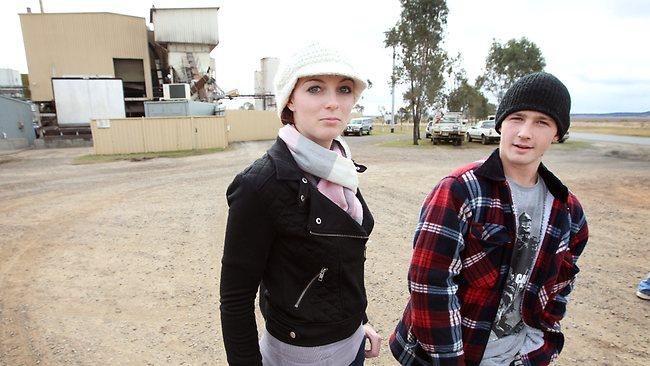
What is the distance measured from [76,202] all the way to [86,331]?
21.4ft

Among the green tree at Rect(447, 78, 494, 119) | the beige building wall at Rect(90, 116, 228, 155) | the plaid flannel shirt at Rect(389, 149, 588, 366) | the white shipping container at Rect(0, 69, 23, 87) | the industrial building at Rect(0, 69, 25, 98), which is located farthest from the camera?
the white shipping container at Rect(0, 69, 23, 87)

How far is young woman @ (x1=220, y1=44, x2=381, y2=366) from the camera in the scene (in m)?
1.35

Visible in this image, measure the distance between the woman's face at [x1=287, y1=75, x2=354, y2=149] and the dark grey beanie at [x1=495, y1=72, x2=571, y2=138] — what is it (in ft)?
2.58

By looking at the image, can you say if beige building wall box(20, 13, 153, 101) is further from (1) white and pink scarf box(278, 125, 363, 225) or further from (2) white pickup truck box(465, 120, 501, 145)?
(1) white and pink scarf box(278, 125, 363, 225)

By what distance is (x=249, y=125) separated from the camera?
31.5 meters

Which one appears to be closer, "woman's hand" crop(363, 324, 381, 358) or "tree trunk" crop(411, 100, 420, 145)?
"woman's hand" crop(363, 324, 381, 358)

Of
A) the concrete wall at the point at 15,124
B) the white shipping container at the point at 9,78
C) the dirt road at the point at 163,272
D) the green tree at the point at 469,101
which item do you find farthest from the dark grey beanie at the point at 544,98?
the white shipping container at the point at 9,78

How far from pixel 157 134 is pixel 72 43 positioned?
1859cm

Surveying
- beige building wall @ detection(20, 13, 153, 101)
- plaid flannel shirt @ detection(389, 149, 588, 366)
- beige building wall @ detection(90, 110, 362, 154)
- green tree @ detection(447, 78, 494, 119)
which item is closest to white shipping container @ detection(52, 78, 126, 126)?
beige building wall @ detection(20, 13, 153, 101)

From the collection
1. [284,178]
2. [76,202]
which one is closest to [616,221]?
[284,178]

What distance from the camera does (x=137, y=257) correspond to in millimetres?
5402

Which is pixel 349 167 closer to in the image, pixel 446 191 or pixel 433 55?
pixel 446 191

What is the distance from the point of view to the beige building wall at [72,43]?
31.0 metres

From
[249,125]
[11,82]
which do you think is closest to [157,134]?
[249,125]
